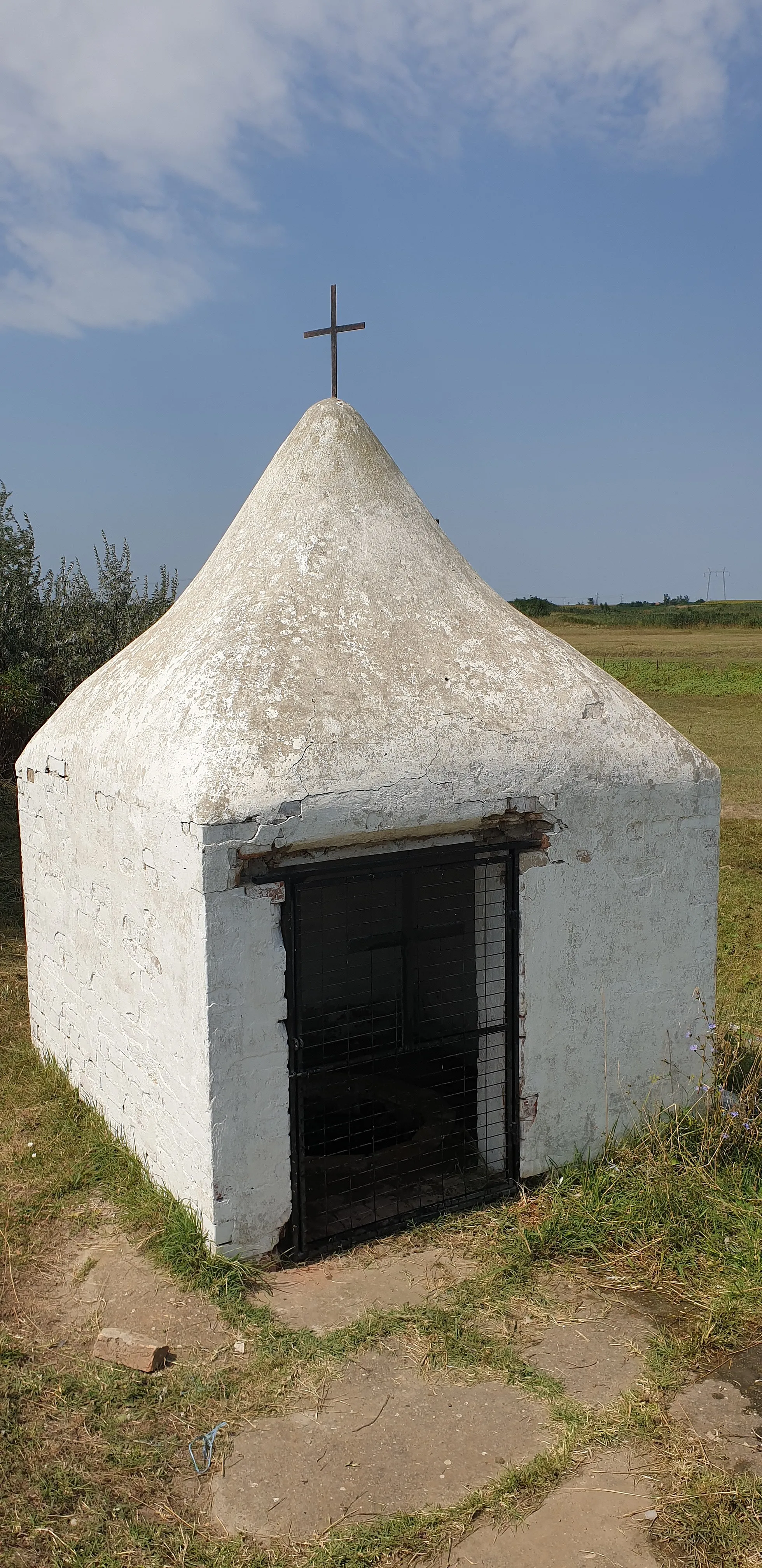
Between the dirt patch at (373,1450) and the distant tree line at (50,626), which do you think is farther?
the distant tree line at (50,626)

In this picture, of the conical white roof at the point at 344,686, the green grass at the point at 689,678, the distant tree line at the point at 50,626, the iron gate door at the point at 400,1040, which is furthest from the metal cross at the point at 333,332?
the green grass at the point at 689,678

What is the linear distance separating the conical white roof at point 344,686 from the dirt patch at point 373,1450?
2.21 metres

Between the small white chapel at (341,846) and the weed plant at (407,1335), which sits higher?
the small white chapel at (341,846)

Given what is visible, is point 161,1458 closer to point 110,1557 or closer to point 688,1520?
point 110,1557

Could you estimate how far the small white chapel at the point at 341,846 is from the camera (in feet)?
15.2

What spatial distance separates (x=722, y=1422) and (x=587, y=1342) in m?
0.61

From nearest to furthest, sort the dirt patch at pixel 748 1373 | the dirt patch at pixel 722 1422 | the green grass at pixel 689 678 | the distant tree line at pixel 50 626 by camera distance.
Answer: the dirt patch at pixel 722 1422, the dirt patch at pixel 748 1373, the distant tree line at pixel 50 626, the green grass at pixel 689 678

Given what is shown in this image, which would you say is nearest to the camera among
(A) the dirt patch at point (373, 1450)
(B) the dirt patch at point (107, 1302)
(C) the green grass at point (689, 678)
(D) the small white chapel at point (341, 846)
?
(A) the dirt patch at point (373, 1450)

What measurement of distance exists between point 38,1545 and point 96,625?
14.3 meters

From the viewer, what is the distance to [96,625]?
1647cm

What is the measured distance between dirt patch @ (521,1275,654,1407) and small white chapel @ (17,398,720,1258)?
0.77 m

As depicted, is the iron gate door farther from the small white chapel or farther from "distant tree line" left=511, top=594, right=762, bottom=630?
"distant tree line" left=511, top=594, right=762, bottom=630

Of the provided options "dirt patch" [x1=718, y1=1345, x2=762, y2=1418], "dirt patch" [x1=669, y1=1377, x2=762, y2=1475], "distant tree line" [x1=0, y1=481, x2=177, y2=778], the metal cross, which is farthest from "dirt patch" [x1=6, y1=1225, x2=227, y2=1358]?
"distant tree line" [x1=0, y1=481, x2=177, y2=778]

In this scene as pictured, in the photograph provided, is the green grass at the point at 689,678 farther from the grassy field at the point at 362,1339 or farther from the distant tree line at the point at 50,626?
the grassy field at the point at 362,1339
